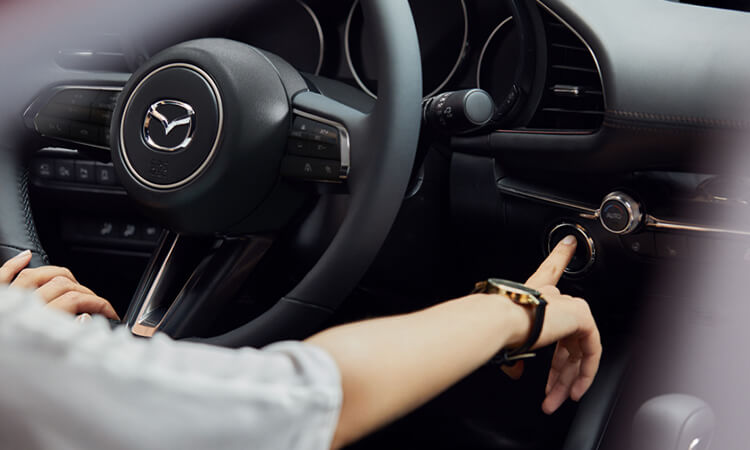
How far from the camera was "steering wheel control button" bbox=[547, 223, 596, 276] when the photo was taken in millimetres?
1048

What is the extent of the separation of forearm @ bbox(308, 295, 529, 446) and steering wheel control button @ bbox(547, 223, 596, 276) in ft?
1.64

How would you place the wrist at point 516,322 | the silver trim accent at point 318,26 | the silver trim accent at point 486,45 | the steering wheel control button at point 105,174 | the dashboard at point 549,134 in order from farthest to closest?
the steering wheel control button at point 105,174 < the silver trim accent at point 318,26 < the silver trim accent at point 486,45 < the dashboard at point 549,134 < the wrist at point 516,322

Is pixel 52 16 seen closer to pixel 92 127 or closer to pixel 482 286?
pixel 92 127

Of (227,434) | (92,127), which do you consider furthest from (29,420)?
(92,127)

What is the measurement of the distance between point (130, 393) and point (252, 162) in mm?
535

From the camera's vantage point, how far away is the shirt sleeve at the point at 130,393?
1.24 ft

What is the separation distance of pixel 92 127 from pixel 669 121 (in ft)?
2.64

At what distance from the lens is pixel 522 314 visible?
632 mm

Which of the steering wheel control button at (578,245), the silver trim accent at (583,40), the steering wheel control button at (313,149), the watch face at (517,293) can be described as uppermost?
the silver trim accent at (583,40)

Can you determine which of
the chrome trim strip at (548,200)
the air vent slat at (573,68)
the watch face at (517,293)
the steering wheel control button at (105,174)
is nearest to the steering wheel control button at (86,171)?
the steering wheel control button at (105,174)

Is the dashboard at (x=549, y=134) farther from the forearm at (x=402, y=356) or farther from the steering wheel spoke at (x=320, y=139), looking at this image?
the forearm at (x=402, y=356)

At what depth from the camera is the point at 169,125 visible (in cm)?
91

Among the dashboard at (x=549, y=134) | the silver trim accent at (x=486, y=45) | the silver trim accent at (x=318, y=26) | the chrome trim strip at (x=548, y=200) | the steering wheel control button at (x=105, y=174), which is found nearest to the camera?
the dashboard at (x=549, y=134)

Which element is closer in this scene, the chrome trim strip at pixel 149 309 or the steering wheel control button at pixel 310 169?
the steering wheel control button at pixel 310 169
